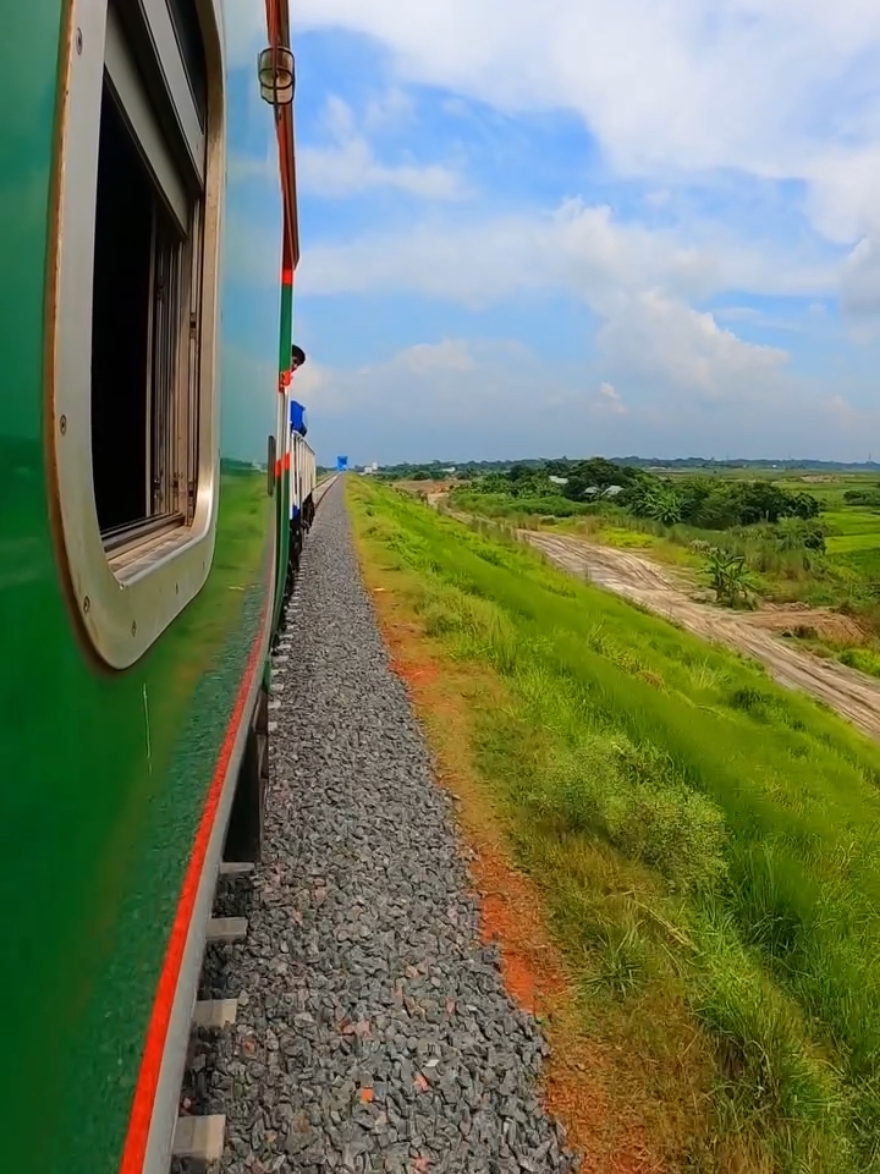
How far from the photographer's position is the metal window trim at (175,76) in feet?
4.29

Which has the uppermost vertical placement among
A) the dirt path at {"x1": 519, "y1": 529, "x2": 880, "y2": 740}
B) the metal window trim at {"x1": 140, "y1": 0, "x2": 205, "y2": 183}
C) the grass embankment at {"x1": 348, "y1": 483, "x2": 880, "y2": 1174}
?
the metal window trim at {"x1": 140, "y1": 0, "x2": 205, "y2": 183}

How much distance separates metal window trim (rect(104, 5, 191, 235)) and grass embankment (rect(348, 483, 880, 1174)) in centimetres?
305

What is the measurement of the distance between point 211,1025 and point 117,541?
2199 mm

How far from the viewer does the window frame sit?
89 cm

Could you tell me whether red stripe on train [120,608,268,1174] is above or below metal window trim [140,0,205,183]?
below

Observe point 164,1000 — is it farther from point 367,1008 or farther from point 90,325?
point 367,1008

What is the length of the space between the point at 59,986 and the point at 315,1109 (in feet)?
7.39

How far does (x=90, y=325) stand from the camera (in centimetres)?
102

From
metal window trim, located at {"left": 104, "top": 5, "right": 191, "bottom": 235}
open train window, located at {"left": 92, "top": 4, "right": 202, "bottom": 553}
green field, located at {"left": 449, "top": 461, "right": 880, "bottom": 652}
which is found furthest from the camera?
green field, located at {"left": 449, "top": 461, "right": 880, "bottom": 652}

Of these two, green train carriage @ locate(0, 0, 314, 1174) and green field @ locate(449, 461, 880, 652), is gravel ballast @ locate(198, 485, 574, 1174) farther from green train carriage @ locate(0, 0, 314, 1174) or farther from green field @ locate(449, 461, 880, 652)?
green field @ locate(449, 461, 880, 652)

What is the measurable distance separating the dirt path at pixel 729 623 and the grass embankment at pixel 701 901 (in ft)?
38.0

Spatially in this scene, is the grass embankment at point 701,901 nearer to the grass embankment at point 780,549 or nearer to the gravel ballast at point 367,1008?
the gravel ballast at point 367,1008

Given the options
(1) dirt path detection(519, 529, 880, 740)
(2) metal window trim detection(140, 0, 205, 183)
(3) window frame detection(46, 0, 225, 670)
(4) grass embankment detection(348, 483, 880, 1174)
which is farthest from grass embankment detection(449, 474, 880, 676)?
(2) metal window trim detection(140, 0, 205, 183)

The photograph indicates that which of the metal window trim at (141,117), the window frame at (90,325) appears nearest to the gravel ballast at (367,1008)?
the window frame at (90,325)
